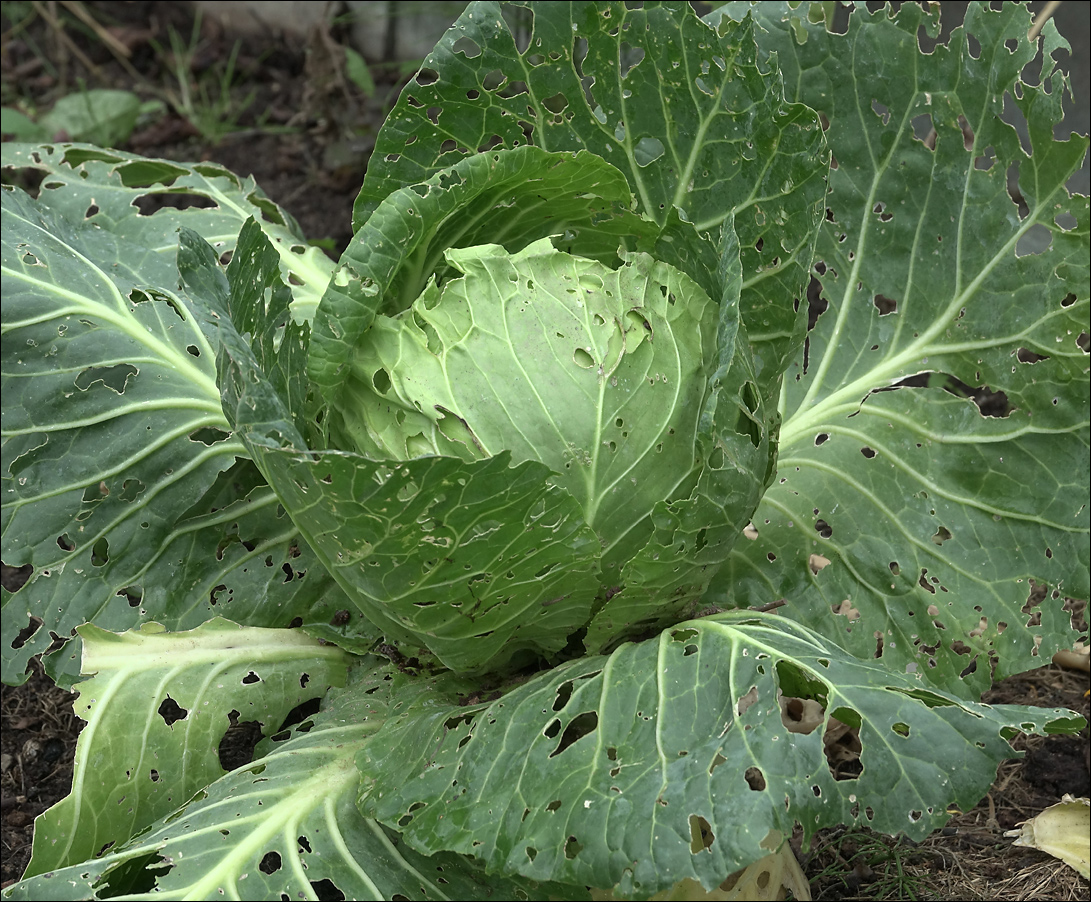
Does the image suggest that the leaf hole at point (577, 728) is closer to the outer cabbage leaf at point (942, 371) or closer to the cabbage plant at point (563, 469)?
the cabbage plant at point (563, 469)

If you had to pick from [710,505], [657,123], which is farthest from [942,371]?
[710,505]

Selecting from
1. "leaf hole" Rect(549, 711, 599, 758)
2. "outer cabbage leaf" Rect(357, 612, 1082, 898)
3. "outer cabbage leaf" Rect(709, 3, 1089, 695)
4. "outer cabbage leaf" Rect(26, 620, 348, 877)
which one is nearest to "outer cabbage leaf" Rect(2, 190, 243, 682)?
"outer cabbage leaf" Rect(26, 620, 348, 877)

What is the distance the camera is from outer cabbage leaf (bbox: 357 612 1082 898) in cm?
180

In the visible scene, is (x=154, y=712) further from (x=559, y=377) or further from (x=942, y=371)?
(x=942, y=371)

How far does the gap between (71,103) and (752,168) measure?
4137 millimetres

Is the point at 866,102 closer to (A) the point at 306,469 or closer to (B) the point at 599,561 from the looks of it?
(B) the point at 599,561

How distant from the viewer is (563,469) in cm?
221

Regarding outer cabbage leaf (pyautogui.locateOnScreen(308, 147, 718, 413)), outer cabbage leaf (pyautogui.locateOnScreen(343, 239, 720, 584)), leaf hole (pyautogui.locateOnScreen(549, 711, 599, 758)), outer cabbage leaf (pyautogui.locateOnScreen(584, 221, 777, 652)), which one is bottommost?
leaf hole (pyautogui.locateOnScreen(549, 711, 599, 758))

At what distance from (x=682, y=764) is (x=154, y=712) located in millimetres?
1350

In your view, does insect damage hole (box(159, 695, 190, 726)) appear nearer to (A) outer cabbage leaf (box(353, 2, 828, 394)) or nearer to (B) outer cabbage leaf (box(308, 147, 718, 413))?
(B) outer cabbage leaf (box(308, 147, 718, 413))

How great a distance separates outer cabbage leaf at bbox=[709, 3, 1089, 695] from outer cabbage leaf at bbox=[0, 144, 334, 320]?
152 cm

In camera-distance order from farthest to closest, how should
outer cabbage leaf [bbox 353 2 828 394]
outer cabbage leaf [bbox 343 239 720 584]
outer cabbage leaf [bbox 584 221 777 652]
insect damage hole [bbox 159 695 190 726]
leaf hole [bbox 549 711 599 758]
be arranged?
insect damage hole [bbox 159 695 190 726] → outer cabbage leaf [bbox 353 2 828 394] → leaf hole [bbox 549 711 599 758] → outer cabbage leaf [bbox 343 239 720 584] → outer cabbage leaf [bbox 584 221 777 652]

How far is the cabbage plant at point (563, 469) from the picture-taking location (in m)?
1.97

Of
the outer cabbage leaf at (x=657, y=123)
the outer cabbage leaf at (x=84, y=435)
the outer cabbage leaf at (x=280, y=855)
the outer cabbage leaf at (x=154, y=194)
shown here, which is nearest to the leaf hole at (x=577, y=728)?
the outer cabbage leaf at (x=280, y=855)
